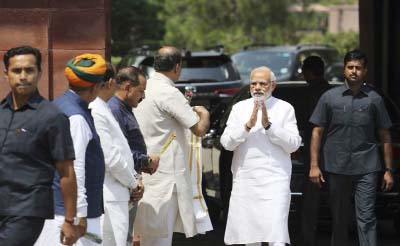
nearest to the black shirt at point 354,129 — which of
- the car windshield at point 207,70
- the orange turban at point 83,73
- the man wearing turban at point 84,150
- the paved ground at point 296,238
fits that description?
the paved ground at point 296,238

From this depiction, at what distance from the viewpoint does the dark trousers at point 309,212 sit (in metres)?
11.1

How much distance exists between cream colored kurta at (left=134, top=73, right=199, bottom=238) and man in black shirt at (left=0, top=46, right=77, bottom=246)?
2.98m

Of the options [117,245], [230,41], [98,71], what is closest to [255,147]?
[117,245]

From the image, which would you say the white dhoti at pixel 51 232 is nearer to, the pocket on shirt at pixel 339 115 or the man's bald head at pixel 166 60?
the man's bald head at pixel 166 60

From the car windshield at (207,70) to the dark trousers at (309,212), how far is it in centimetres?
993

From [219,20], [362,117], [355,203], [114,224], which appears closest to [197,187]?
[355,203]

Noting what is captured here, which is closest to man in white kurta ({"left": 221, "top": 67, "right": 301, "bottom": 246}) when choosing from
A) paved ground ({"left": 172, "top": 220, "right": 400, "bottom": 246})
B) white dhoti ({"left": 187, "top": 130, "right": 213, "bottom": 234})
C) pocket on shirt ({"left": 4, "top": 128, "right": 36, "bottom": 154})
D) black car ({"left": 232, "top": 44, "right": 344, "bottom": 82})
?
white dhoti ({"left": 187, "top": 130, "right": 213, "bottom": 234})

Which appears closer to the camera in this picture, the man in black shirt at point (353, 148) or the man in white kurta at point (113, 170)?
the man in white kurta at point (113, 170)

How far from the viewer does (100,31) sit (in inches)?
412

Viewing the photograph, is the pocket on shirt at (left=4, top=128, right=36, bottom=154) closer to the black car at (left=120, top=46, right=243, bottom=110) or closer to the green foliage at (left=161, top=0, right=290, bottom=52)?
the black car at (left=120, top=46, right=243, bottom=110)

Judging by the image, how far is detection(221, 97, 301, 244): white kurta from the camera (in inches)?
366

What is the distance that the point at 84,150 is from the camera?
267 inches

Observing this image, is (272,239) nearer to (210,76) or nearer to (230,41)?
(210,76)

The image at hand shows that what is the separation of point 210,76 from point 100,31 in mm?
10787
